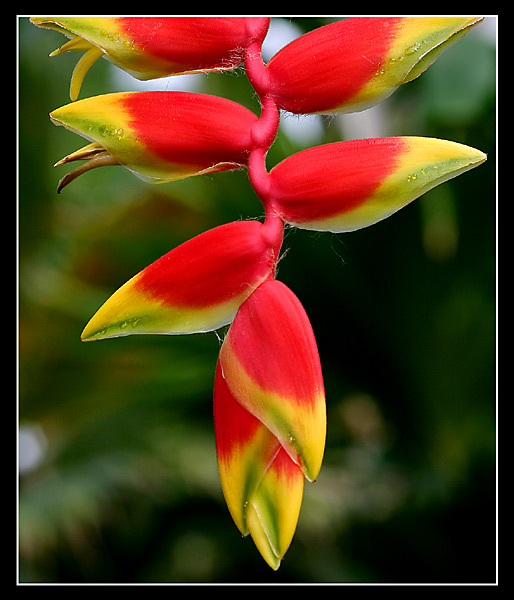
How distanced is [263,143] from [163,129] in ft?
0.16

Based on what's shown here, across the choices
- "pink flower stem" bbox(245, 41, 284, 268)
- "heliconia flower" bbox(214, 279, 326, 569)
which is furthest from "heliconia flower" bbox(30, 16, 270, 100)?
"heliconia flower" bbox(214, 279, 326, 569)

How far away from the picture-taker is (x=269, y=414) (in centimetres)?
26

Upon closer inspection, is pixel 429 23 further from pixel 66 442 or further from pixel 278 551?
pixel 66 442

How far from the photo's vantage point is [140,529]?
99 centimetres

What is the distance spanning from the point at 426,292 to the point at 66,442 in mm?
665

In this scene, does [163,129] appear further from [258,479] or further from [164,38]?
[258,479]

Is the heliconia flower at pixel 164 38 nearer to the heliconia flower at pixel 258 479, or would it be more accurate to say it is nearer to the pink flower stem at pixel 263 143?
the pink flower stem at pixel 263 143

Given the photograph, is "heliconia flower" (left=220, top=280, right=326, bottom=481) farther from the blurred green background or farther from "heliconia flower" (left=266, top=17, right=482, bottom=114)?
the blurred green background

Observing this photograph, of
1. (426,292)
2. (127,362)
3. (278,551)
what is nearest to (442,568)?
(426,292)

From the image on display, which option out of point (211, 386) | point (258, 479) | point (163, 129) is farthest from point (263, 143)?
point (211, 386)

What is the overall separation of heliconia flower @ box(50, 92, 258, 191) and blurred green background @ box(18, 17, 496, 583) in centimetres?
64

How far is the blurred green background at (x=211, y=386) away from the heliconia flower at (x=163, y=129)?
0.64 metres

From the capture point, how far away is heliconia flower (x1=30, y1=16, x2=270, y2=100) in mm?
293

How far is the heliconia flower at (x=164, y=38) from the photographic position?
0.96ft
